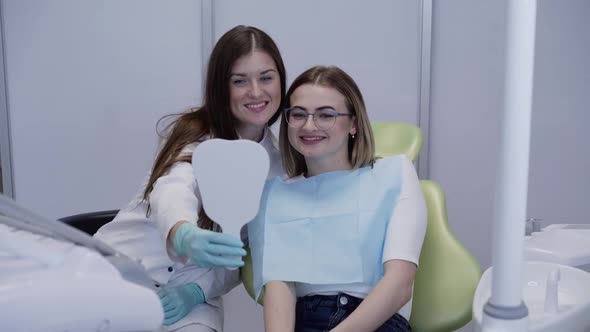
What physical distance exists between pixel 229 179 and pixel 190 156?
13.3 inches

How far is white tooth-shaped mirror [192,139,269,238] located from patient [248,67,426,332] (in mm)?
315

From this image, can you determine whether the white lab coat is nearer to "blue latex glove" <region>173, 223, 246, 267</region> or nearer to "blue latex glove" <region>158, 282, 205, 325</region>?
"blue latex glove" <region>158, 282, 205, 325</region>

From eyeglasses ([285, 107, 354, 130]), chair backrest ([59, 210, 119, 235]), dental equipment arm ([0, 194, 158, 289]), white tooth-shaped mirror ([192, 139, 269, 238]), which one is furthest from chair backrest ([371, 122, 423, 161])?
dental equipment arm ([0, 194, 158, 289])

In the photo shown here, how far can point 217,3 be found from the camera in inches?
82.2

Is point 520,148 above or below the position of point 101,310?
above

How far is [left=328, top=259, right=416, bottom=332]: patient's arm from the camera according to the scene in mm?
1073

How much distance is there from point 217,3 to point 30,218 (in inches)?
66.9

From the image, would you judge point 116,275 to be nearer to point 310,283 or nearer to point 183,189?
point 183,189

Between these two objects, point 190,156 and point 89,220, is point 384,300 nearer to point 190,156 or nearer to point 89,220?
point 190,156

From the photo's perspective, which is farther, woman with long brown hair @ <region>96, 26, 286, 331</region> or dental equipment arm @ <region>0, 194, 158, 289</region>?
woman with long brown hair @ <region>96, 26, 286, 331</region>

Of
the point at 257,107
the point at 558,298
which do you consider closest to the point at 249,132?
the point at 257,107

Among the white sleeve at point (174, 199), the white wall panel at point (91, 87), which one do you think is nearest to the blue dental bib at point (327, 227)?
the white sleeve at point (174, 199)

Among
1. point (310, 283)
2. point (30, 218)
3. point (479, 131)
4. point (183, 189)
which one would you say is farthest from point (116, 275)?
point (479, 131)

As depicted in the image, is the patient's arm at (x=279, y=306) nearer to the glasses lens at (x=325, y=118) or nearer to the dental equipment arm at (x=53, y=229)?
the glasses lens at (x=325, y=118)
